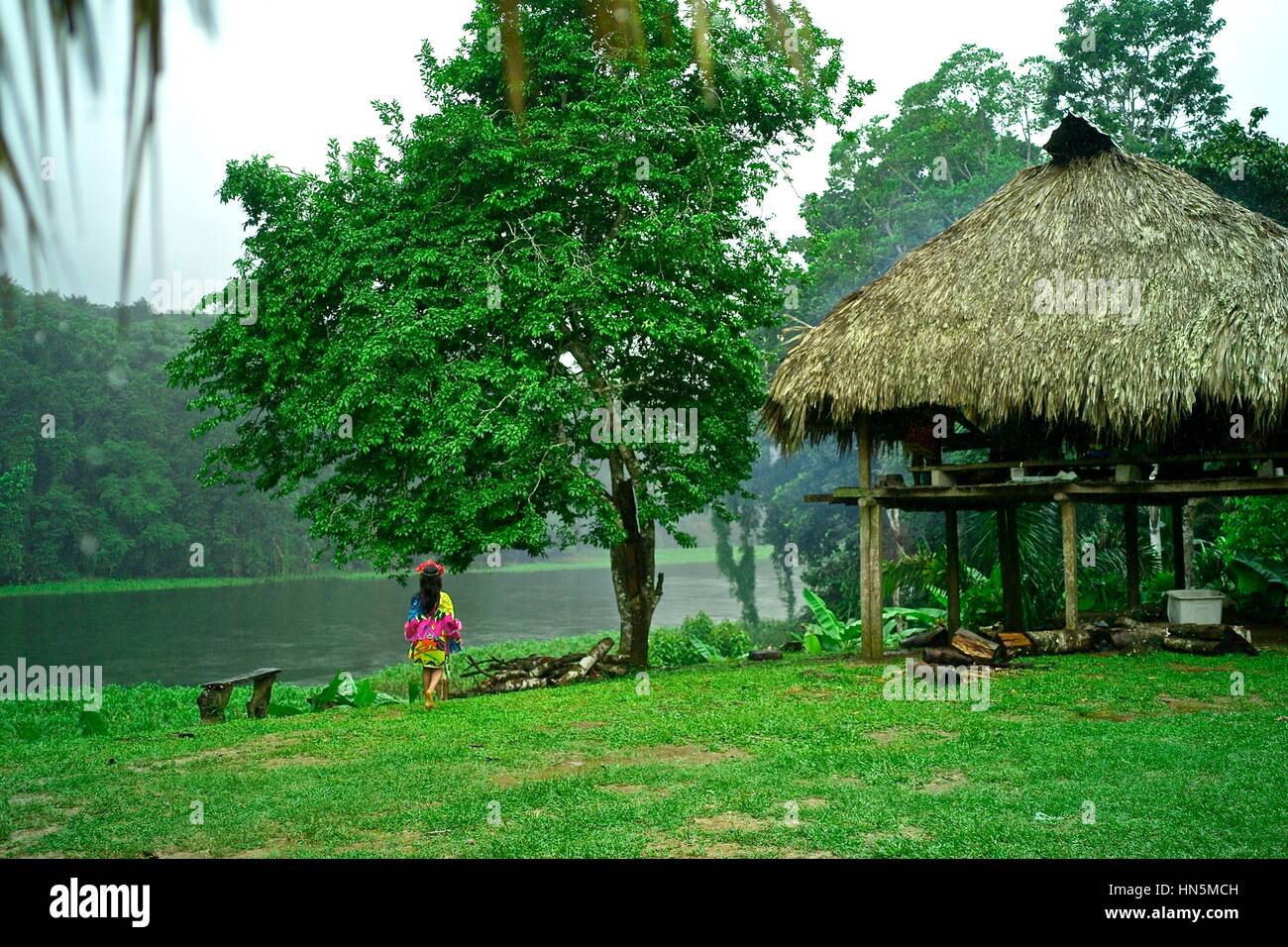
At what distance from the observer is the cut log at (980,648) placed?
1038 centimetres

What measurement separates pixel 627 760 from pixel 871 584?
5.29 m

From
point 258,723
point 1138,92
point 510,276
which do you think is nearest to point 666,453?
point 510,276

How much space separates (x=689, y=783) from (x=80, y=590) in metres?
35.8

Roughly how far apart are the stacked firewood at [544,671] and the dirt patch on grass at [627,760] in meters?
4.53

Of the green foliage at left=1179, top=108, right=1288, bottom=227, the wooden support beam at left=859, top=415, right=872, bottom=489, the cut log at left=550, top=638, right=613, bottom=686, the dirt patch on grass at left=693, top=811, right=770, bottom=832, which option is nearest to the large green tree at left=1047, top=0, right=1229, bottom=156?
the green foliage at left=1179, top=108, right=1288, bottom=227

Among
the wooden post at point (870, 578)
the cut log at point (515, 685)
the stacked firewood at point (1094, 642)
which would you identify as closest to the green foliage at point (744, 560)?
the wooden post at point (870, 578)

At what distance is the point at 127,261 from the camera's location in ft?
2.62

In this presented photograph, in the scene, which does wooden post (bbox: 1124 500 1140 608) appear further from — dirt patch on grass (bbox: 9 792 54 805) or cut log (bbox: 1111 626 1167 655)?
dirt patch on grass (bbox: 9 792 54 805)

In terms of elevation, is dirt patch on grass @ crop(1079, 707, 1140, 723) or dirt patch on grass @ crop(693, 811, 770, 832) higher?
dirt patch on grass @ crop(693, 811, 770, 832)

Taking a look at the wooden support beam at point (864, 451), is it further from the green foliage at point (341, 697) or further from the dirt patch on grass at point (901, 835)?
the dirt patch on grass at point (901, 835)

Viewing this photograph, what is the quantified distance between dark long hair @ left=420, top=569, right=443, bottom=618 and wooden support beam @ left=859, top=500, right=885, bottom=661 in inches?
180

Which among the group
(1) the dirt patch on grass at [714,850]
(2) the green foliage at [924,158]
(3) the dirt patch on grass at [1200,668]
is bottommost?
(3) the dirt patch on grass at [1200,668]

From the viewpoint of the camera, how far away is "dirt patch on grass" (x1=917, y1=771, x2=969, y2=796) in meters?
5.59

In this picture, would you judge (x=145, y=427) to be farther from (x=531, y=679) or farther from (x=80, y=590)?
(x=531, y=679)
